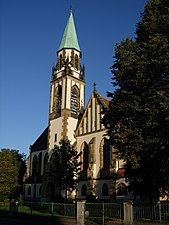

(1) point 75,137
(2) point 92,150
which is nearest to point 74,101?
(1) point 75,137

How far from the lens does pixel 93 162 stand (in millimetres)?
34844

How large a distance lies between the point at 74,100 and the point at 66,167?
45.0 feet

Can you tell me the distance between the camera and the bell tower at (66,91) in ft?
135

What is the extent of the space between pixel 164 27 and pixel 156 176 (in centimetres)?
972

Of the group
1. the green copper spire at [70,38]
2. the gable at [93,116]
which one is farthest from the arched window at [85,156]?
the green copper spire at [70,38]

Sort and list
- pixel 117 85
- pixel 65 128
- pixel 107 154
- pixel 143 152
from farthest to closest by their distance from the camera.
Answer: pixel 65 128 → pixel 107 154 → pixel 117 85 → pixel 143 152

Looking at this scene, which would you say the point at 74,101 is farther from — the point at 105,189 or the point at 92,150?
the point at 105,189

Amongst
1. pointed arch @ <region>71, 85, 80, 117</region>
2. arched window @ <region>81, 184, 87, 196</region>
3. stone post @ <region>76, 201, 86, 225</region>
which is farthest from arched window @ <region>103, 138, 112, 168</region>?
stone post @ <region>76, 201, 86, 225</region>

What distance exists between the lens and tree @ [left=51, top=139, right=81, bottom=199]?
3262cm

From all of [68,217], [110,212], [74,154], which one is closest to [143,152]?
[110,212]

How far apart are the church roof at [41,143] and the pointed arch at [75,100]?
762 cm

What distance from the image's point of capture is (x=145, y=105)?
53.6ft

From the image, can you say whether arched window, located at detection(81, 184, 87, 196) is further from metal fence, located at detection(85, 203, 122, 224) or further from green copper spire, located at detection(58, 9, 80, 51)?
green copper spire, located at detection(58, 9, 80, 51)

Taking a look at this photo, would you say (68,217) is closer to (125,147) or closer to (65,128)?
(125,147)
